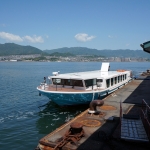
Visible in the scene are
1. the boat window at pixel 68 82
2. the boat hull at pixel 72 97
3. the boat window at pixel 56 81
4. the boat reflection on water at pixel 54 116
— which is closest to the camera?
the boat reflection on water at pixel 54 116

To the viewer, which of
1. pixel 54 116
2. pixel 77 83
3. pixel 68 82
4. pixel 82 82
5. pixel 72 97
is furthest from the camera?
pixel 68 82

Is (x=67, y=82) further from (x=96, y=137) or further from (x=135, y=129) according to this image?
(x=135, y=129)

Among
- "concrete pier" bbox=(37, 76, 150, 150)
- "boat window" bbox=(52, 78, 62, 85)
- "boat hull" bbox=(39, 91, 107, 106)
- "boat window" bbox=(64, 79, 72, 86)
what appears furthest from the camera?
"boat window" bbox=(52, 78, 62, 85)

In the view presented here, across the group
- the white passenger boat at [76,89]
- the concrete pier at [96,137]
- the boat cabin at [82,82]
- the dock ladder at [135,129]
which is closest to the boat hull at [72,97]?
the white passenger boat at [76,89]

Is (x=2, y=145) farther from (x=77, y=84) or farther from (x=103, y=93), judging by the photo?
(x=103, y=93)

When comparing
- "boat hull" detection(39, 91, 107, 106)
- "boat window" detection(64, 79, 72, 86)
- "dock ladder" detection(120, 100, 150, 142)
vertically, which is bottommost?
"boat hull" detection(39, 91, 107, 106)

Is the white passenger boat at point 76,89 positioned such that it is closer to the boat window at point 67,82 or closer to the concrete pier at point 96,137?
the boat window at point 67,82

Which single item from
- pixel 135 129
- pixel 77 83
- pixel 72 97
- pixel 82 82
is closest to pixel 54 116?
pixel 72 97

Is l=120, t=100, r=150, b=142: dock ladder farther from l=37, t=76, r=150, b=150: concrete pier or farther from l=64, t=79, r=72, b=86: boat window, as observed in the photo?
l=64, t=79, r=72, b=86: boat window

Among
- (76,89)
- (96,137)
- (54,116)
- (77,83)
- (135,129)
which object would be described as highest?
(77,83)

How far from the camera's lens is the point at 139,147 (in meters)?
7.85

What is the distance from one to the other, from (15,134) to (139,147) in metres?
10.0

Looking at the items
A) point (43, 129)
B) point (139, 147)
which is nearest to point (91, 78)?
point (43, 129)

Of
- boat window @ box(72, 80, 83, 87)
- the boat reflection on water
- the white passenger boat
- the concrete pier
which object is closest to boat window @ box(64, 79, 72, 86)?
the white passenger boat
